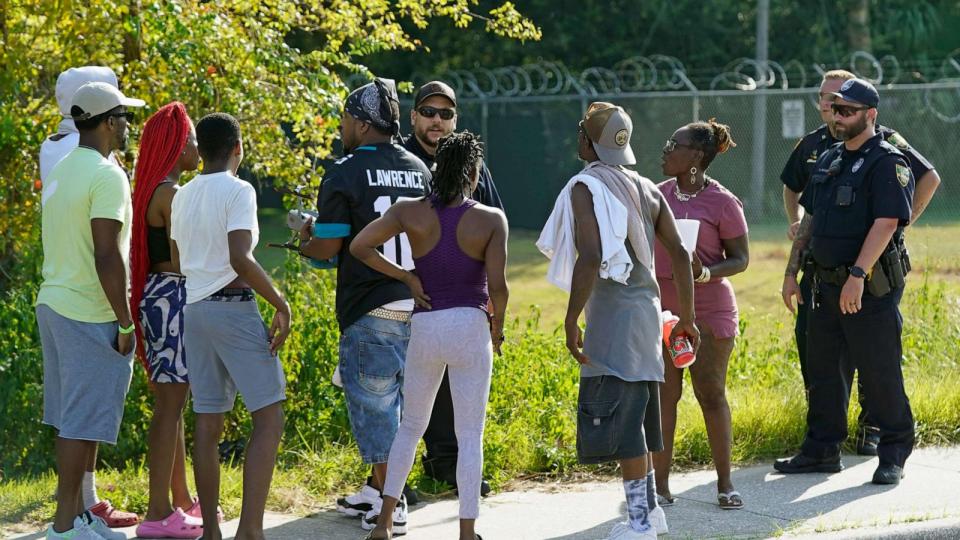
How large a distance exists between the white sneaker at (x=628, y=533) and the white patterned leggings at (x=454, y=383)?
611 mm

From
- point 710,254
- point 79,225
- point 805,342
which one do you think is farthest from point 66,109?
point 805,342

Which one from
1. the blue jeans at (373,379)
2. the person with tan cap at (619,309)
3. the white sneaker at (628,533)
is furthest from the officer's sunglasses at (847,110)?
the blue jeans at (373,379)

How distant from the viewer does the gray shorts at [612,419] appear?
18.2 ft

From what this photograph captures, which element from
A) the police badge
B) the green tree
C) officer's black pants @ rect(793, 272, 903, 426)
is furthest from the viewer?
the green tree

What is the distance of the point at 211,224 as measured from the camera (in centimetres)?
525

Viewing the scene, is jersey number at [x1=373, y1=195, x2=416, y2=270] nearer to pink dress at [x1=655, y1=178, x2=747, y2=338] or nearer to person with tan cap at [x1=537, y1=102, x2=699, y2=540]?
person with tan cap at [x1=537, y1=102, x2=699, y2=540]

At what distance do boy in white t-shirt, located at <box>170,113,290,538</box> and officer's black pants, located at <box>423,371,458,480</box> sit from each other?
4.23 feet

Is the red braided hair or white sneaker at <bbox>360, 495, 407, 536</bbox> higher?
the red braided hair

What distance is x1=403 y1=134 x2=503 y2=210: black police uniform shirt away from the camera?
20.7 ft

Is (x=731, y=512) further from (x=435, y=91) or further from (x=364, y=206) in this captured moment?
(x=435, y=91)

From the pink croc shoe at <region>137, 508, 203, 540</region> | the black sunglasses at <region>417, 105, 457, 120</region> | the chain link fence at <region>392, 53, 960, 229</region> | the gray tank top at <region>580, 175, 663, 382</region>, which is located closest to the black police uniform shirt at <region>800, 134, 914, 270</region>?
the gray tank top at <region>580, 175, 663, 382</region>

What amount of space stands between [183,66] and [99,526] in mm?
3060

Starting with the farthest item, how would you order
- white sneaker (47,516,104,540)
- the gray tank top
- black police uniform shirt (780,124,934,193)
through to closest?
black police uniform shirt (780,124,934,193)
the gray tank top
white sneaker (47,516,104,540)

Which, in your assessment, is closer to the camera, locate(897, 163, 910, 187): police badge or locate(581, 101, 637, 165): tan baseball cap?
locate(581, 101, 637, 165): tan baseball cap
